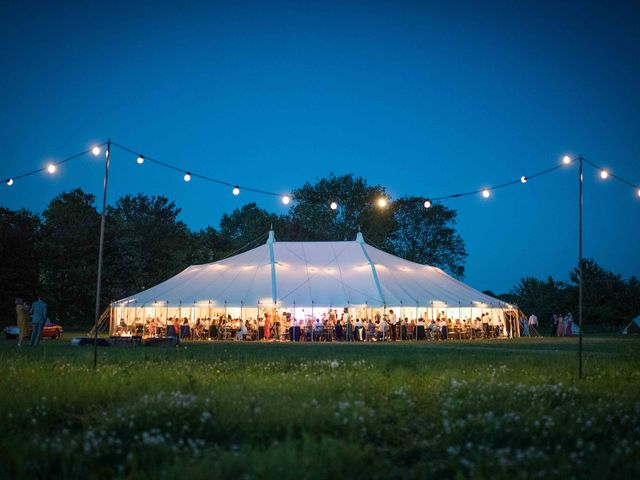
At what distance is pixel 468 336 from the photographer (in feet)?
92.8

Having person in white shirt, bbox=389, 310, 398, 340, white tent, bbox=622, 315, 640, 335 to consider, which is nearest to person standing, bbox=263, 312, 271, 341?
person in white shirt, bbox=389, 310, 398, 340

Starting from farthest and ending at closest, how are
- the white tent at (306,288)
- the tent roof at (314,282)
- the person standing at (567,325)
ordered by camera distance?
1. the person standing at (567,325)
2. the tent roof at (314,282)
3. the white tent at (306,288)

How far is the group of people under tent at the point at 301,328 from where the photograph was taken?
86.6 feet

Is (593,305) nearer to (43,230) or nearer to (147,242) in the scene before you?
(147,242)

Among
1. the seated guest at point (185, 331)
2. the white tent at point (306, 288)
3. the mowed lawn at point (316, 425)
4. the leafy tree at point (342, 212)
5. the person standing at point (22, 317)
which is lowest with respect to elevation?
the mowed lawn at point (316, 425)

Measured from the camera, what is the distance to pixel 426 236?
54656mm

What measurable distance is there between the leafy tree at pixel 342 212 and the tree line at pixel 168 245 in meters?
0.08

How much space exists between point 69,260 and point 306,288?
844 inches

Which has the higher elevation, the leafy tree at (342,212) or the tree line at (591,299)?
the leafy tree at (342,212)

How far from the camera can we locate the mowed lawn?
5.44 m

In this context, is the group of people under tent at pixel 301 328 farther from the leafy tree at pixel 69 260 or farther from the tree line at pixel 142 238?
the leafy tree at pixel 69 260

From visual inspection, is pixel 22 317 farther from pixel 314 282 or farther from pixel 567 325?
pixel 567 325

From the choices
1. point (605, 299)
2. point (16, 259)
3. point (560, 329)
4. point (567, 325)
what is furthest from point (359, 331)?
point (605, 299)

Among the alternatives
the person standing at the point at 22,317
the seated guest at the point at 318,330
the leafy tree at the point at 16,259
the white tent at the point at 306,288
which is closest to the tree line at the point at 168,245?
the leafy tree at the point at 16,259
